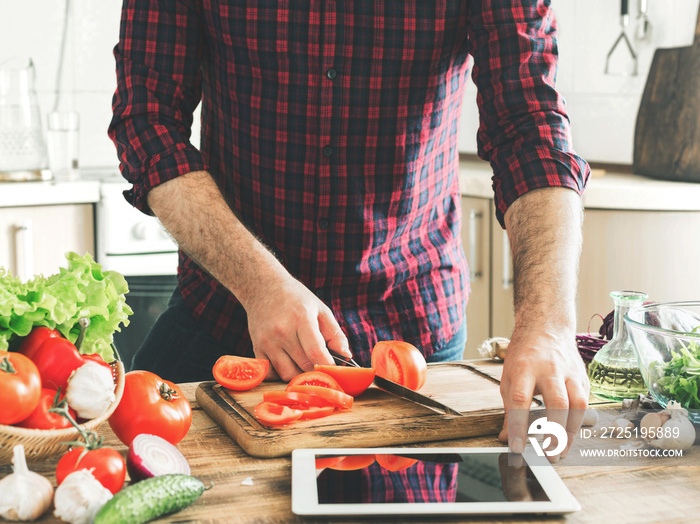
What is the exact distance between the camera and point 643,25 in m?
2.80

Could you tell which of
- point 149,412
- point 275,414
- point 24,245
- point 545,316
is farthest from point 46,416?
point 24,245

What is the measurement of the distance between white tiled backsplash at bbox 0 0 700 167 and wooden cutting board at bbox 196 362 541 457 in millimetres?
2030

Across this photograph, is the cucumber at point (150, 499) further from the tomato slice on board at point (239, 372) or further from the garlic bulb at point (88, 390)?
the tomato slice on board at point (239, 372)

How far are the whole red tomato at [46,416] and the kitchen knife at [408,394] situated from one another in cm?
43

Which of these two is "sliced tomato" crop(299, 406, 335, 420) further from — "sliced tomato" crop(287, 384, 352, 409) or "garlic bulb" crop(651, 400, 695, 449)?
"garlic bulb" crop(651, 400, 695, 449)

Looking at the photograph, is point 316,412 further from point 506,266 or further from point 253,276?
point 506,266

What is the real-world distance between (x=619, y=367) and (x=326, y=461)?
484 mm

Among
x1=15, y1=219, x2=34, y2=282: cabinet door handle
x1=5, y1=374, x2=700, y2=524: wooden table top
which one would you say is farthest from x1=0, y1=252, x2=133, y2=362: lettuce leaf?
x1=15, y1=219, x2=34, y2=282: cabinet door handle

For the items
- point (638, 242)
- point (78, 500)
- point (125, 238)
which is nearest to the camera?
point (78, 500)

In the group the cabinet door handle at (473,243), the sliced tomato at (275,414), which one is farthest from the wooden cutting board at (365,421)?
the cabinet door handle at (473,243)

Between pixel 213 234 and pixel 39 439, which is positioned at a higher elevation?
pixel 213 234

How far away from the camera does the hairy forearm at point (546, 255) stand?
41.6 inches

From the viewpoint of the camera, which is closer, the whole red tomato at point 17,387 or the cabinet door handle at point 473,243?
the whole red tomato at point 17,387

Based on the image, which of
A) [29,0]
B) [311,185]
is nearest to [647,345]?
[311,185]
